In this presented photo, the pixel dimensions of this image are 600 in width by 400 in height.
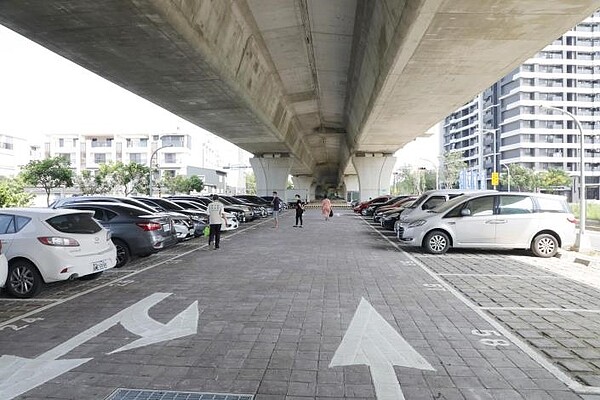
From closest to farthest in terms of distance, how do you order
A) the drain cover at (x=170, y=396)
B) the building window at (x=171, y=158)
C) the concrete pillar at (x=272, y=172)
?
the drain cover at (x=170, y=396), the concrete pillar at (x=272, y=172), the building window at (x=171, y=158)

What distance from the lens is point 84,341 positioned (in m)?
5.70

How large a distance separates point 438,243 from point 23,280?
1012 centimetres

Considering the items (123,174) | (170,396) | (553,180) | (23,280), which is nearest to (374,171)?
(123,174)

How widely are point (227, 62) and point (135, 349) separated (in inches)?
460

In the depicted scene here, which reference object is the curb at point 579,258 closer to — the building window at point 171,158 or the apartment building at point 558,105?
the apartment building at point 558,105

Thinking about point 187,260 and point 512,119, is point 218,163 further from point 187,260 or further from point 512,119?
point 187,260

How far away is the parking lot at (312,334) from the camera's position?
14.3 ft

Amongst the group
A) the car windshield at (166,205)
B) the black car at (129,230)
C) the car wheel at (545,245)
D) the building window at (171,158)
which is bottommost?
the car wheel at (545,245)

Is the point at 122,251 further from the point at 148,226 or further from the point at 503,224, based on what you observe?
the point at 503,224

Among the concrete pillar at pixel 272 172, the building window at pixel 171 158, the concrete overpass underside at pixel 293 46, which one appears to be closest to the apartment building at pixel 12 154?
the building window at pixel 171 158

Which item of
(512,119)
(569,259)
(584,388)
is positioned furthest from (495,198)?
(512,119)

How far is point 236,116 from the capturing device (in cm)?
2400

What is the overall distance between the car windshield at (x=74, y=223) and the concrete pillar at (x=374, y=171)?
40.1 m

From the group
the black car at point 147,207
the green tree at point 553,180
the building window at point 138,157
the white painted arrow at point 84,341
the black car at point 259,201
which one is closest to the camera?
the white painted arrow at point 84,341
